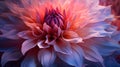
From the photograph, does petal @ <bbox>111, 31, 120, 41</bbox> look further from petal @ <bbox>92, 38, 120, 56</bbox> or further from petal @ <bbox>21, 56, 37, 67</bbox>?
petal @ <bbox>21, 56, 37, 67</bbox>

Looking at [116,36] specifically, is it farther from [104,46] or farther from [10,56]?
[10,56]

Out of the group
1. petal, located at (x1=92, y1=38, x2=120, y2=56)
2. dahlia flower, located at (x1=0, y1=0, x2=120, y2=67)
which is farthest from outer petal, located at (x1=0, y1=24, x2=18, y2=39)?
petal, located at (x1=92, y1=38, x2=120, y2=56)

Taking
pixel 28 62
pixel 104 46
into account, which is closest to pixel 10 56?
pixel 28 62

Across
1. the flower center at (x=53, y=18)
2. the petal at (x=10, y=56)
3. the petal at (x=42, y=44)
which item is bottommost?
the petal at (x=10, y=56)

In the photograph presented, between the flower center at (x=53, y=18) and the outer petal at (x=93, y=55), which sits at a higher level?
the flower center at (x=53, y=18)

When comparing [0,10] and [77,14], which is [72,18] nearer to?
[77,14]

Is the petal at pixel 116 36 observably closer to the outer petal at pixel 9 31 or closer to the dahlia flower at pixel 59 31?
the dahlia flower at pixel 59 31

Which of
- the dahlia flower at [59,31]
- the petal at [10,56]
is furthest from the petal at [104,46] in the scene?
the petal at [10,56]
